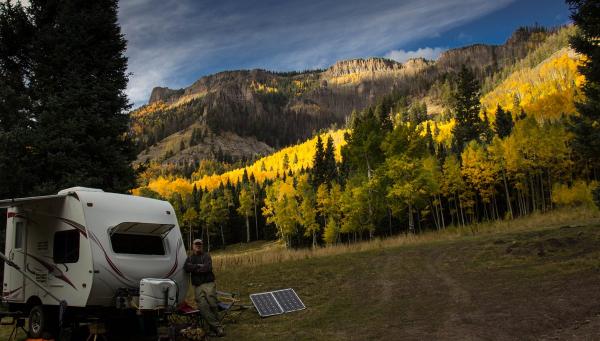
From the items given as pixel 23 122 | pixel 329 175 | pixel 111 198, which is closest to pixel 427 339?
pixel 111 198

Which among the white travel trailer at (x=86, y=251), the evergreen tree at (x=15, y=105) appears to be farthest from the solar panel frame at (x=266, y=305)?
the evergreen tree at (x=15, y=105)

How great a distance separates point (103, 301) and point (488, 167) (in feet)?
172

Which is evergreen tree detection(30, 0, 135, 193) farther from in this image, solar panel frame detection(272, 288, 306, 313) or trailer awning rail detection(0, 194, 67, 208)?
solar panel frame detection(272, 288, 306, 313)

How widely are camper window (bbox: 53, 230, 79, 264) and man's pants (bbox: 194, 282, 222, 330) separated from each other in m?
3.02

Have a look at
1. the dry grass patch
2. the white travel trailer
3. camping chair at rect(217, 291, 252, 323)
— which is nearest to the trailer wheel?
the white travel trailer

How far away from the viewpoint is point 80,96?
19.5 metres

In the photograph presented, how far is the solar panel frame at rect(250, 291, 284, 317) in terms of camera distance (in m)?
13.1

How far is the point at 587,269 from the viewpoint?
1352cm

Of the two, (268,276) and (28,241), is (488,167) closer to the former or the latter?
(268,276)

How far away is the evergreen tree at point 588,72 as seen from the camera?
16.4 metres

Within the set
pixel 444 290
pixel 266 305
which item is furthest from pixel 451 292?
pixel 266 305

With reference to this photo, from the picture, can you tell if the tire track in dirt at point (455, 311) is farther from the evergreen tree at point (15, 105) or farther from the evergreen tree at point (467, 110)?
the evergreen tree at point (467, 110)

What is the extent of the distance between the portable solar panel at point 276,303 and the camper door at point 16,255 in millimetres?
6320

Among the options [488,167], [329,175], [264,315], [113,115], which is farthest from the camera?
[329,175]
